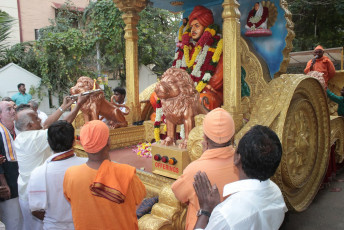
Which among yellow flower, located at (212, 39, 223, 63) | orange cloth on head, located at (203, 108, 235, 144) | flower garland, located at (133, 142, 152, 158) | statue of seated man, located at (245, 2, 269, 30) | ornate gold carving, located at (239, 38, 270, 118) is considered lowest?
flower garland, located at (133, 142, 152, 158)

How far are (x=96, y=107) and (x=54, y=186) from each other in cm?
254

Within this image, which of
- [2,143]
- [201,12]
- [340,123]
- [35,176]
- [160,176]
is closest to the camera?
[35,176]

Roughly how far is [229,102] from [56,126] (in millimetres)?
1950

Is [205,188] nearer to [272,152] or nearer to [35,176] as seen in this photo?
[272,152]

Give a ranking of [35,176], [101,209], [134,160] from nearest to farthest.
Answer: [101,209] → [35,176] → [134,160]

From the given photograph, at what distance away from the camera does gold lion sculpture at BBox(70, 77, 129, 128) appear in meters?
4.26

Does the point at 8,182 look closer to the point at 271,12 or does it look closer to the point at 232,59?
the point at 232,59

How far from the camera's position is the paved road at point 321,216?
3.64 metres

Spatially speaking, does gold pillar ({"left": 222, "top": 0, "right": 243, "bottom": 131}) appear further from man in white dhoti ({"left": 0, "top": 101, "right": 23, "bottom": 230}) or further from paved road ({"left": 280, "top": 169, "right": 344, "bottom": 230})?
man in white dhoti ({"left": 0, "top": 101, "right": 23, "bottom": 230})

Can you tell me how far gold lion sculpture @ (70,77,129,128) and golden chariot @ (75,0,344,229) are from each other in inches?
7.8

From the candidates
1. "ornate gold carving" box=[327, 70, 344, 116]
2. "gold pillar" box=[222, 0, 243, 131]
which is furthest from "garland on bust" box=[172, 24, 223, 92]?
"ornate gold carving" box=[327, 70, 344, 116]

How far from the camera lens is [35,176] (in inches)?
76.7

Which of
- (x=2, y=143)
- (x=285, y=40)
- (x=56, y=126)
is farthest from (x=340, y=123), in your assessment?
(x=2, y=143)

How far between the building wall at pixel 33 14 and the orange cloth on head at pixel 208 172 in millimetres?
15785
